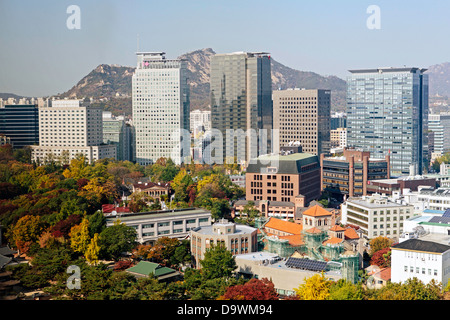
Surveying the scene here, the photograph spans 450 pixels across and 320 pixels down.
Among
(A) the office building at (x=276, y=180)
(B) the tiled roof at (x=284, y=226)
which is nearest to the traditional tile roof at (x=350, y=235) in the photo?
(B) the tiled roof at (x=284, y=226)

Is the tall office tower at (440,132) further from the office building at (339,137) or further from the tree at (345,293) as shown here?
the tree at (345,293)

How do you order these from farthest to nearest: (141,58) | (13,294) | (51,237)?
(141,58) < (51,237) < (13,294)

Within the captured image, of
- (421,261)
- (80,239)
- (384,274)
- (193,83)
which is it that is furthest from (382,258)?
(193,83)

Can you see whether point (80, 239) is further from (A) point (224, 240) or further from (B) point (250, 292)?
(B) point (250, 292)
